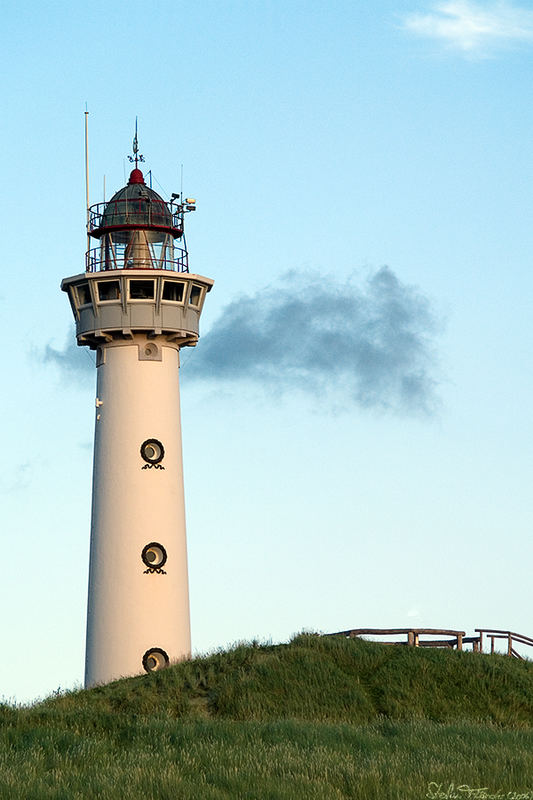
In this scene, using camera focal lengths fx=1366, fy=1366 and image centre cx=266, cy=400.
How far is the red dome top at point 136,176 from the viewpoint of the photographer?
4653 cm

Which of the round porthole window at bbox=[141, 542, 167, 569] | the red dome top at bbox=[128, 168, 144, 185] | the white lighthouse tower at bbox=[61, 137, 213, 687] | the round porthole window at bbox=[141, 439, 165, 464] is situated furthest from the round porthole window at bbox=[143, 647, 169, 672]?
the red dome top at bbox=[128, 168, 144, 185]

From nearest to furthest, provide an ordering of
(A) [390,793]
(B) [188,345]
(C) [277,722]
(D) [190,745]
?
(A) [390,793] → (D) [190,745] → (C) [277,722] → (B) [188,345]

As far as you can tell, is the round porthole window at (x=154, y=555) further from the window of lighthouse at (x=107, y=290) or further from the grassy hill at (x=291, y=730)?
the window of lighthouse at (x=107, y=290)

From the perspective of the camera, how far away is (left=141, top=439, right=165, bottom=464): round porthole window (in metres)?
42.9

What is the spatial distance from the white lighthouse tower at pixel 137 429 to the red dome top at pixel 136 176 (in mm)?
534

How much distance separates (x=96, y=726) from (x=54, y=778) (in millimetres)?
6354

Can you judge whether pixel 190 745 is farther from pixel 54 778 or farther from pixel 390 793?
pixel 390 793

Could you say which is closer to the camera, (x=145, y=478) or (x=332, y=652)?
(x=332, y=652)

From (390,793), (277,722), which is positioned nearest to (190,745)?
(277,722)

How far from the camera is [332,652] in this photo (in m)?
37.5

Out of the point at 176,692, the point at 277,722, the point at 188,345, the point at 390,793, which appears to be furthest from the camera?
the point at 188,345

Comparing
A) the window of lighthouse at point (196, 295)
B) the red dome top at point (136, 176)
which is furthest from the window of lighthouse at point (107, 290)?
the red dome top at point (136, 176)

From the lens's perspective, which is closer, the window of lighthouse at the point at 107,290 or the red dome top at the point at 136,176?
the window of lighthouse at the point at 107,290

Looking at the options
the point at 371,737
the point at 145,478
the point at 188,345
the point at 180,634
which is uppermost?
the point at 188,345
